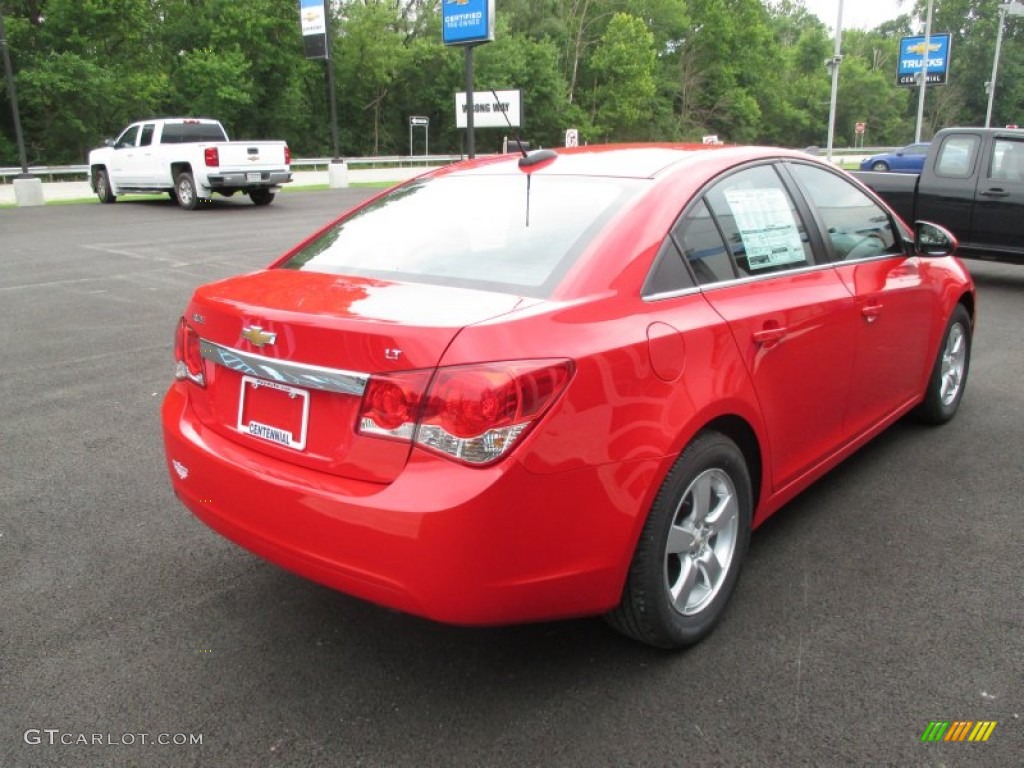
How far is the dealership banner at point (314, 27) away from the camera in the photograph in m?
28.7

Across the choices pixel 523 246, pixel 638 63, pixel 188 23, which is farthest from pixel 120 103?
pixel 523 246

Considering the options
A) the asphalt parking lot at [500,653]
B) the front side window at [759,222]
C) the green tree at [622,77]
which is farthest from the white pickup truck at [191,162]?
the green tree at [622,77]

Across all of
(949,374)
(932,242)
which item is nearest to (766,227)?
(932,242)

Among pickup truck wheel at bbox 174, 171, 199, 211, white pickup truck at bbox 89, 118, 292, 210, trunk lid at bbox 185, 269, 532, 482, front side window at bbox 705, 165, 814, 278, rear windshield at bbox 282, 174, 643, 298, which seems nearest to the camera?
trunk lid at bbox 185, 269, 532, 482

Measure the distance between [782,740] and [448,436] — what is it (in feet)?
4.16

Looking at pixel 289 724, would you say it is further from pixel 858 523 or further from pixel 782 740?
pixel 858 523

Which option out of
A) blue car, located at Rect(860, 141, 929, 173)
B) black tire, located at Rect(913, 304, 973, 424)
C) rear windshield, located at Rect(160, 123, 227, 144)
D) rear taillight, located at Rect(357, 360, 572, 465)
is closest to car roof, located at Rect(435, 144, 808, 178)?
rear taillight, located at Rect(357, 360, 572, 465)

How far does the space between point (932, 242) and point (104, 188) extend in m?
22.1

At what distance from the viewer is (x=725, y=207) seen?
10.7 feet

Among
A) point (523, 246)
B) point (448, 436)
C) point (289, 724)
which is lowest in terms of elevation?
point (289, 724)

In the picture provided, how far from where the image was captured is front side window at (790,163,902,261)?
3.82 m

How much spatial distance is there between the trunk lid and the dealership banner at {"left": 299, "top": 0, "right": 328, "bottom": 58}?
28449mm

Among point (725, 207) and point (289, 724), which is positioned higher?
point (725, 207)

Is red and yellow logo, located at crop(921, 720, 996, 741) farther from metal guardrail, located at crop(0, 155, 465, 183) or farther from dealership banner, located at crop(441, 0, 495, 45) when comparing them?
metal guardrail, located at crop(0, 155, 465, 183)
